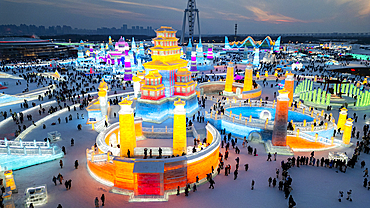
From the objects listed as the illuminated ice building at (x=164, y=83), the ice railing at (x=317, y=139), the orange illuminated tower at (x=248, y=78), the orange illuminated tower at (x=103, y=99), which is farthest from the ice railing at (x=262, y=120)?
the orange illuminated tower at (x=103, y=99)

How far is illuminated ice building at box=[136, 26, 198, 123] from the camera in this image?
22.8 metres

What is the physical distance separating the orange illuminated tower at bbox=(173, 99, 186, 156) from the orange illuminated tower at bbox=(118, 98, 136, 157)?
2.67 metres

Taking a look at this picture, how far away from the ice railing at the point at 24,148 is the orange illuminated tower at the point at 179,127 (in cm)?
899

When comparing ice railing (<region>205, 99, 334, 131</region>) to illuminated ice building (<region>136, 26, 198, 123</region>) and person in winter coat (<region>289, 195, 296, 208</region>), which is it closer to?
illuminated ice building (<region>136, 26, 198, 123</region>)

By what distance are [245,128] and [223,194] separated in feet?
31.2

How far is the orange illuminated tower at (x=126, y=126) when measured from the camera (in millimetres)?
14945

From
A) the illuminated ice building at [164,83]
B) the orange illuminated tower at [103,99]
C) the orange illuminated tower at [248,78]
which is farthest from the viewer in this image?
the orange illuminated tower at [248,78]

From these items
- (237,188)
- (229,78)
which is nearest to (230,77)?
(229,78)

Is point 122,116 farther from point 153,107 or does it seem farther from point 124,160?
point 153,107

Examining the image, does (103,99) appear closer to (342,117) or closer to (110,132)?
(110,132)

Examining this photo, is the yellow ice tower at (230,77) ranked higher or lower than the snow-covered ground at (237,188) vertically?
higher

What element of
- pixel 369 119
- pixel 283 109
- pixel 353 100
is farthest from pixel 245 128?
pixel 353 100

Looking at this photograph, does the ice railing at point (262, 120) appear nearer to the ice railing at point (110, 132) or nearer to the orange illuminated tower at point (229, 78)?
the ice railing at point (110, 132)

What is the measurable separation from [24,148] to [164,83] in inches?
501
